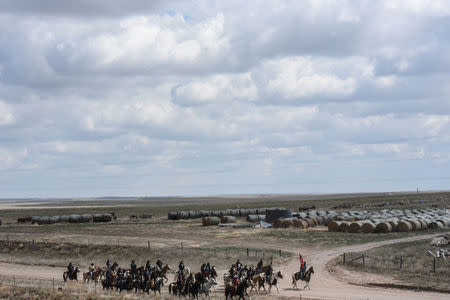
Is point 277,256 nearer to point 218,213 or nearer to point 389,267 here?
point 389,267

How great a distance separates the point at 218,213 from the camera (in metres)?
91.2

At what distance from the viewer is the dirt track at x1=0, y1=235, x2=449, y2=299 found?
2987cm

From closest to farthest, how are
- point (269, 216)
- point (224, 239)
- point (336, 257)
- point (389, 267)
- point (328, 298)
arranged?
point (328, 298), point (389, 267), point (336, 257), point (224, 239), point (269, 216)

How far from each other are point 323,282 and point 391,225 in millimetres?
25342

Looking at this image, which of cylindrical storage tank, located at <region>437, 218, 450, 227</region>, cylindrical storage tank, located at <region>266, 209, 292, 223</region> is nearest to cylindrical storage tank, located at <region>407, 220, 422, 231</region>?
cylindrical storage tank, located at <region>437, 218, 450, 227</region>

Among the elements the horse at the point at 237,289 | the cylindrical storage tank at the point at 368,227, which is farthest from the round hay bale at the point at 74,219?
the horse at the point at 237,289

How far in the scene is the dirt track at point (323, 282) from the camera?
98.0 ft

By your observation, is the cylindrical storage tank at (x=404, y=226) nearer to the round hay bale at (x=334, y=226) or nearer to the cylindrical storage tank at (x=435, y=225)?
the cylindrical storage tank at (x=435, y=225)

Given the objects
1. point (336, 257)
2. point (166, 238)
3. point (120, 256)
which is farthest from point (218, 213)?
point (336, 257)

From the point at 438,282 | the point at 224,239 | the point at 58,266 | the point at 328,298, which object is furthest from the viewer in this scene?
the point at 224,239

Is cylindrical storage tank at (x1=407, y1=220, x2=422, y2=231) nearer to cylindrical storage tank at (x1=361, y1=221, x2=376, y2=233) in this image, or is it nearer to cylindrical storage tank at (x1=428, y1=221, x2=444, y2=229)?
cylindrical storage tank at (x1=428, y1=221, x2=444, y2=229)

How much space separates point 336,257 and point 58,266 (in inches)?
918

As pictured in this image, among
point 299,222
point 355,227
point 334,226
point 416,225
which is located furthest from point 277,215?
point 416,225

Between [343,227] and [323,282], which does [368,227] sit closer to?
[343,227]
